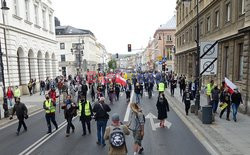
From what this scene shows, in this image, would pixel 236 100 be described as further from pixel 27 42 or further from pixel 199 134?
pixel 27 42

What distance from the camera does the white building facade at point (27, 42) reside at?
66.8ft

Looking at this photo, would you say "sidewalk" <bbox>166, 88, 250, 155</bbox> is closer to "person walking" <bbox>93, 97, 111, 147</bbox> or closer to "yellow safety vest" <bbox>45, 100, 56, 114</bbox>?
"person walking" <bbox>93, 97, 111, 147</bbox>

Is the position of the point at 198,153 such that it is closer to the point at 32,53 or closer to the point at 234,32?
the point at 234,32

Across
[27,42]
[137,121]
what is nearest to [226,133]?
[137,121]

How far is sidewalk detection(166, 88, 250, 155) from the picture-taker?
22.7 ft

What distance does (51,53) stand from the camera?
33.0m

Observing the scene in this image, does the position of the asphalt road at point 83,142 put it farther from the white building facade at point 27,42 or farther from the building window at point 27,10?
the building window at point 27,10

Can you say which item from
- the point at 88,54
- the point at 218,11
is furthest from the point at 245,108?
the point at 88,54

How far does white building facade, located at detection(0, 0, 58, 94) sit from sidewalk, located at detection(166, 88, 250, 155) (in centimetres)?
1563

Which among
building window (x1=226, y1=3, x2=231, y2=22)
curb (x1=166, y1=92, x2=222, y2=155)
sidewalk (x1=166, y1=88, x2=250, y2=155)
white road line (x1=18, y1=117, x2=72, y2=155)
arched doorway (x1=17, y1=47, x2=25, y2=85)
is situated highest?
building window (x1=226, y1=3, x2=231, y2=22)

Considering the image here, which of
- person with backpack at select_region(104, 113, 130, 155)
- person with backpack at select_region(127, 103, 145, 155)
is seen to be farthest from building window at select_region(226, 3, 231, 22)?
person with backpack at select_region(104, 113, 130, 155)

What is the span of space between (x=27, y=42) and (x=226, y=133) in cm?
2306

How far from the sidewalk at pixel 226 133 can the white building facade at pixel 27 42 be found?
15626mm

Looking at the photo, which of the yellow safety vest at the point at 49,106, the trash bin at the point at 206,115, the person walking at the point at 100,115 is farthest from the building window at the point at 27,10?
the trash bin at the point at 206,115
